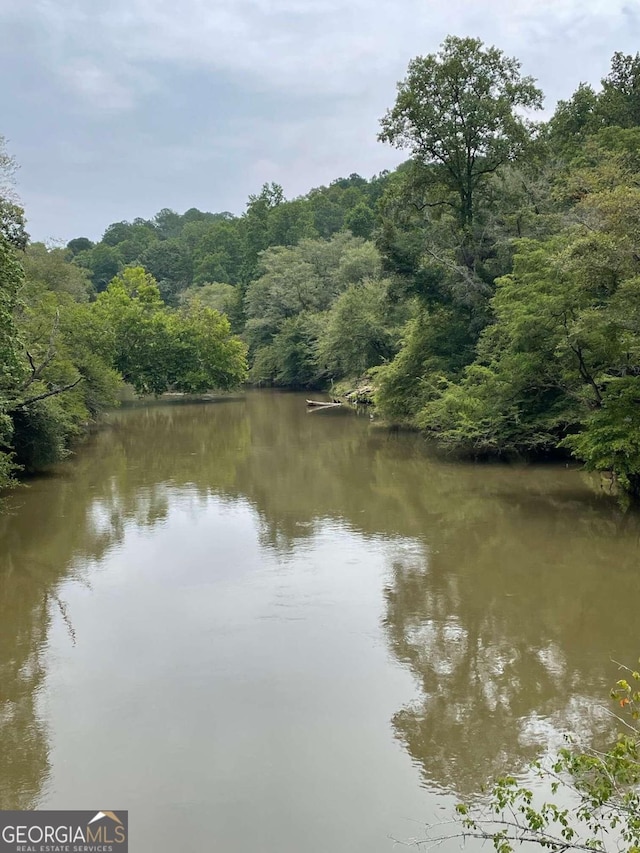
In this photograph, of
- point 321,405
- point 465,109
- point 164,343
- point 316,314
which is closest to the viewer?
point 465,109

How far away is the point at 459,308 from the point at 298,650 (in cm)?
1769

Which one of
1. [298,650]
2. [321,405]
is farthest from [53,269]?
[298,650]

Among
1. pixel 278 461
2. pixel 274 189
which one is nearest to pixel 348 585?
pixel 278 461

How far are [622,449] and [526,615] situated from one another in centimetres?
434

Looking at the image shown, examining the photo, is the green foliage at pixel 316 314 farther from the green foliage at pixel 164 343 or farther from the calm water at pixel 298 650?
the calm water at pixel 298 650

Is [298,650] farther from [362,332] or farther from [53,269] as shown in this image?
[53,269]

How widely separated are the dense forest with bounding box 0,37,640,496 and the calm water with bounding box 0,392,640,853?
232 cm

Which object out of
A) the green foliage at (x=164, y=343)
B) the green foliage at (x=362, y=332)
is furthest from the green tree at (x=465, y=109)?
the green foliage at (x=164, y=343)

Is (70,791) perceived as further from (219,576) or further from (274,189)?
(274,189)

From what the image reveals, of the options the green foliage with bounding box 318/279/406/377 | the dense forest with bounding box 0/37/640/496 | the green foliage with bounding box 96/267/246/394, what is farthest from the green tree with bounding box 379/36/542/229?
the green foliage with bounding box 96/267/246/394

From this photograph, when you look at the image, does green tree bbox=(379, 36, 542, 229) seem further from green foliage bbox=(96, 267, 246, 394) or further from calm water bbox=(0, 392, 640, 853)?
green foliage bbox=(96, 267, 246, 394)

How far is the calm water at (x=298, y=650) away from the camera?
5.47 metres

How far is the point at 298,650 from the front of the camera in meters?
7.91

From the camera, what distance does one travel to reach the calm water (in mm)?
5469
